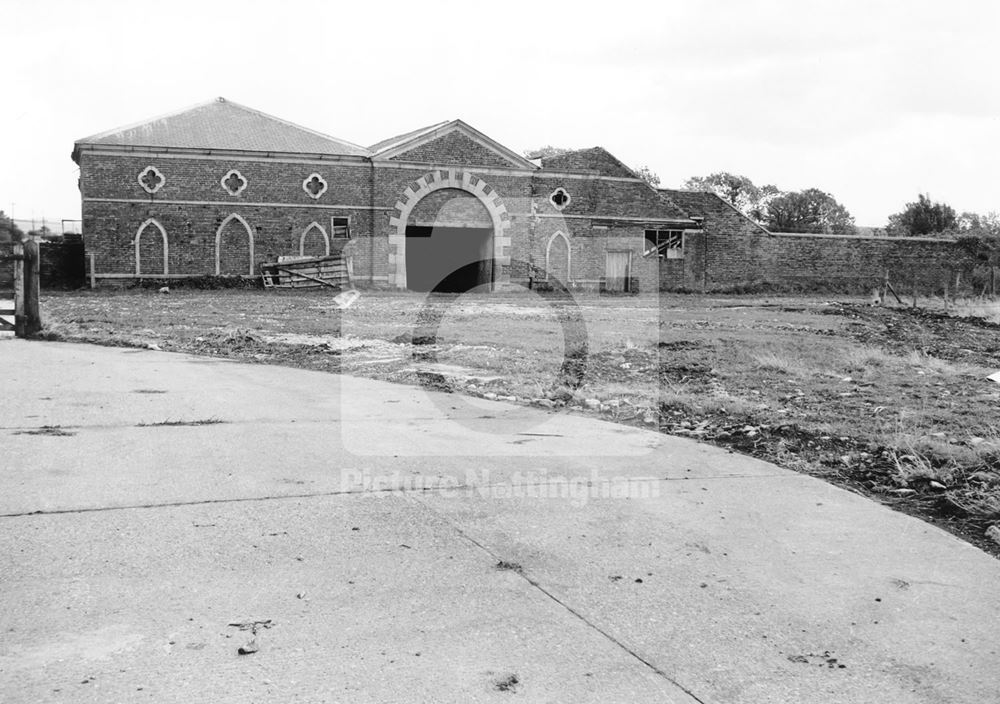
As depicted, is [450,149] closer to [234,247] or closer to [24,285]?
[234,247]

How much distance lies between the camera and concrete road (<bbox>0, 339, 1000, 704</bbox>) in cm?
282

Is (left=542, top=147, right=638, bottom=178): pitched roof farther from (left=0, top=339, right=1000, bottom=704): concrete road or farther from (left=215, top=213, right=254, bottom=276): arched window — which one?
(left=0, top=339, right=1000, bottom=704): concrete road

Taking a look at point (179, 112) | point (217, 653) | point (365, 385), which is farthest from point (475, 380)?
point (179, 112)

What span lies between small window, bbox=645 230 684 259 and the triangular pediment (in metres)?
7.50

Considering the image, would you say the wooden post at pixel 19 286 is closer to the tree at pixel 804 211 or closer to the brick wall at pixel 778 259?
the brick wall at pixel 778 259

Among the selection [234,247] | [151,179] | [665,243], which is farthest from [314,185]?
[665,243]

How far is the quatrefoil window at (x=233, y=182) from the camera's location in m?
33.2

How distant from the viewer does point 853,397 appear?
8602mm

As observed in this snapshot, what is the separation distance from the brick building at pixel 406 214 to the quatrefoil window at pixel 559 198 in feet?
0.24

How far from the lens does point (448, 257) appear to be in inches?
1618

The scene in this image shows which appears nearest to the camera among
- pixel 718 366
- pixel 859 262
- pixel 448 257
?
pixel 718 366

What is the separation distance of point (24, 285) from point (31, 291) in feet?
0.62

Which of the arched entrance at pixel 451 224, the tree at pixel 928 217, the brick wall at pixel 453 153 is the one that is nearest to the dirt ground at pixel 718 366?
the arched entrance at pixel 451 224

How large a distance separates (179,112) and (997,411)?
3327 centimetres
